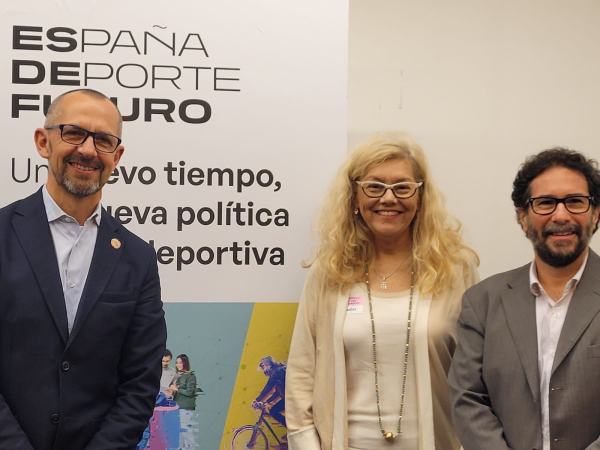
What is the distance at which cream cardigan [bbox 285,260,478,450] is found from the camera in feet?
8.68

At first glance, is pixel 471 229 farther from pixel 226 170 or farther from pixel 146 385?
pixel 146 385

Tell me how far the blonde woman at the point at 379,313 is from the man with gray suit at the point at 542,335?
22 centimetres

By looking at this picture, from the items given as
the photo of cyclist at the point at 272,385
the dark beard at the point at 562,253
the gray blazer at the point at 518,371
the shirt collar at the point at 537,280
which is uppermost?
the dark beard at the point at 562,253

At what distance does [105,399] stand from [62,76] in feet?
4.43

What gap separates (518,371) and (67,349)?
4.83 ft

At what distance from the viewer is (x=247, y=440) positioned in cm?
302

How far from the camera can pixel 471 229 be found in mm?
3729

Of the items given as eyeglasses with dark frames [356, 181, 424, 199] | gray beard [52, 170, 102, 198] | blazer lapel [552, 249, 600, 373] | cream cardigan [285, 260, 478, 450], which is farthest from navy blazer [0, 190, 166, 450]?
blazer lapel [552, 249, 600, 373]

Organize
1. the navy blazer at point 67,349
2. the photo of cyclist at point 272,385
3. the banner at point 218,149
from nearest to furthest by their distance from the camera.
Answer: the navy blazer at point 67,349 → the banner at point 218,149 → the photo of cyclist at point 272,385

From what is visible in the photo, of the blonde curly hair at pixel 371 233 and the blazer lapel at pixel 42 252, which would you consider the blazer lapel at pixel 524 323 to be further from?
the blazer lapel at pixel 42 252

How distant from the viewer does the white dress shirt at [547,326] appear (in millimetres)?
2268

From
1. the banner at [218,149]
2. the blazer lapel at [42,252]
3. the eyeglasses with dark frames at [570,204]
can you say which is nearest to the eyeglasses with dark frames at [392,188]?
the banner at [218,149]

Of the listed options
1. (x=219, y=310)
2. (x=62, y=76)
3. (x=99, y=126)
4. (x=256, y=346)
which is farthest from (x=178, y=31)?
(x=256, y=346)

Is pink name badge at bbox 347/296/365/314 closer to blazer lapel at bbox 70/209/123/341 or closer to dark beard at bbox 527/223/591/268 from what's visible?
dark beard at bbox 527/223/591/268
